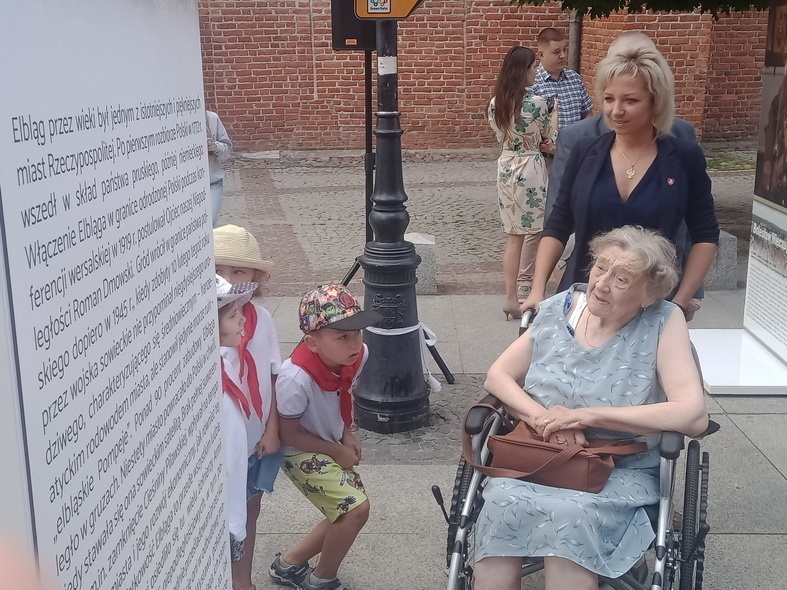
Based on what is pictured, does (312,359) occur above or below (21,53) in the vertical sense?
below

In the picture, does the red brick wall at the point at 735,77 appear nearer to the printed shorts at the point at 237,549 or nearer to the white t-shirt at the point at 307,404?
the white t-shirt at the point at 307,404

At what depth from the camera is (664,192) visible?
3418 millimetres

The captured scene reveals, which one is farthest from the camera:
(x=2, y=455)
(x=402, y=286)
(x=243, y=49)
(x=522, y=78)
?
(x=243, y=49)

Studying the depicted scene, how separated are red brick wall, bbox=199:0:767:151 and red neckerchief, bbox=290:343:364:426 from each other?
11.5 m

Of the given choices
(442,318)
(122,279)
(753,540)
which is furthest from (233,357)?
(442,318)

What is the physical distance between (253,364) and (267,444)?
0.26 meters

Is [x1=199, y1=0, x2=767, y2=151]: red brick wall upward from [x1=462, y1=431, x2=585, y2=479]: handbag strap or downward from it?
upward

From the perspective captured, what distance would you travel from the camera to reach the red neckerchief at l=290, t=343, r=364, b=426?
118 inches

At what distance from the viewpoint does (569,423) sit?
2.89 meters

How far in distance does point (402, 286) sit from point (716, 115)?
1133 centimetres

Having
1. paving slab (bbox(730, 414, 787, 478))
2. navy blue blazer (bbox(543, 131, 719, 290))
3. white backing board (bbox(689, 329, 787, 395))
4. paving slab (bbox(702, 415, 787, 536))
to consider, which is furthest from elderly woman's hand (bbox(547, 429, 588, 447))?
white backing board (bbox(689, 329, 787, 395))

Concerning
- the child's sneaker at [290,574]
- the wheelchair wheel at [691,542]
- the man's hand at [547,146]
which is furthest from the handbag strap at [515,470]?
the man's hand at [547,146]

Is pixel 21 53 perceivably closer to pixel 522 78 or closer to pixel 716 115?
pixel 522 78

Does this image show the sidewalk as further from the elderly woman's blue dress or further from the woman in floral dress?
the elderly woman's blue dress
